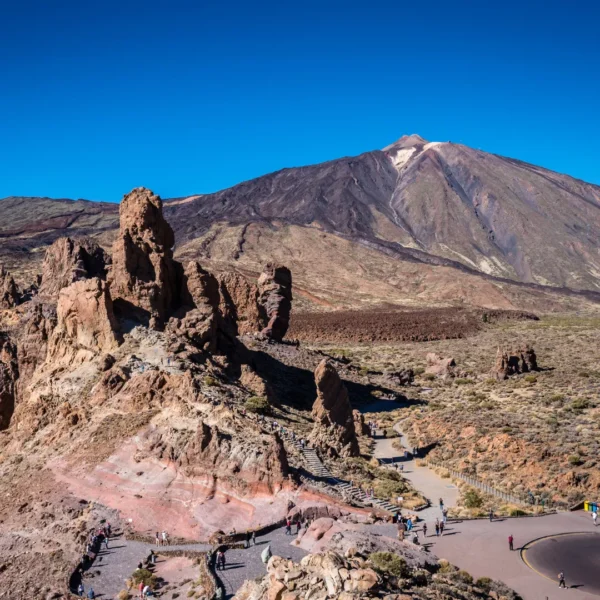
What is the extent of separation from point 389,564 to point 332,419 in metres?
18.8

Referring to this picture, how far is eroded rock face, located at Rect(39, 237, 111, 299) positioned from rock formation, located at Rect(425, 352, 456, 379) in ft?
104

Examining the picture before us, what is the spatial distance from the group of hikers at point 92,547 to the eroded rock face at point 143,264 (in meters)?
14.2

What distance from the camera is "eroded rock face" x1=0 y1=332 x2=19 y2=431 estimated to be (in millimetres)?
30531

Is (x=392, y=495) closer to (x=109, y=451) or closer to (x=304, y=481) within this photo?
(x=304, y=481)

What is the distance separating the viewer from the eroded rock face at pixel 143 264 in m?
35.4

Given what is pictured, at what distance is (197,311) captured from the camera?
123 ft

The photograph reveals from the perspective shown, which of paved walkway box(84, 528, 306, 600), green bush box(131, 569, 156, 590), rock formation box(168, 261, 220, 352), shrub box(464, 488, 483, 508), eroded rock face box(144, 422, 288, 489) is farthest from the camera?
rock formation box(168, 261, 220, 352)

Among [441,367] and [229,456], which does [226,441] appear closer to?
[229,456]

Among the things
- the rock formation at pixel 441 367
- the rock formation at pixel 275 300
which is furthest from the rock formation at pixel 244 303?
the rock formation at pixel 441 367

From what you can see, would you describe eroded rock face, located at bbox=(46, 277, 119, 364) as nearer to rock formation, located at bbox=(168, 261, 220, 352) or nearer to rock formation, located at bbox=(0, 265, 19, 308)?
rock formation, located at bbox=(168, 261, 220, 352)

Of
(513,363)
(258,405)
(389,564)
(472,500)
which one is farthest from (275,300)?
(389,564)

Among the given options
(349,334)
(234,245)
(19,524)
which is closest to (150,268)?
(19,524)

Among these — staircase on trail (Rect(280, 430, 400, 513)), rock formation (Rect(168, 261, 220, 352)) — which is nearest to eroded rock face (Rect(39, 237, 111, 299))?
rock formation (Rect(168, 261, 220, 352))

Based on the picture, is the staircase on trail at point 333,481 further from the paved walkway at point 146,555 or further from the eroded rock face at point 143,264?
the eroded rock face at point 143,264
